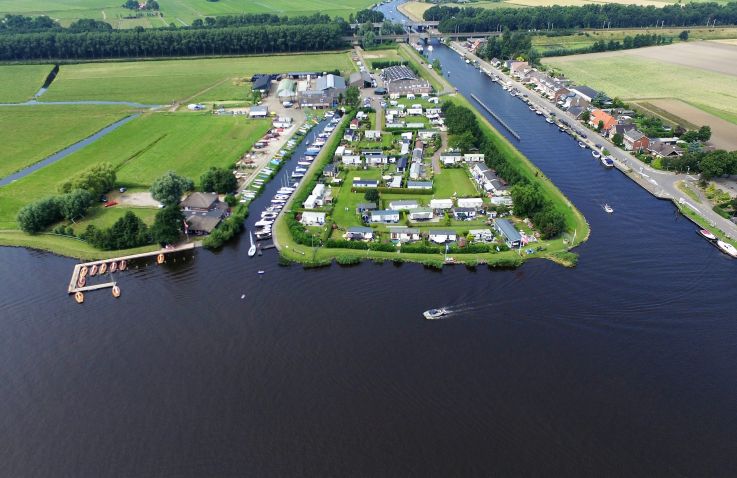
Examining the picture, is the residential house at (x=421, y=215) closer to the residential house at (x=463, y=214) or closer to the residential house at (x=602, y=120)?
the residential house at (x=463, y=214)

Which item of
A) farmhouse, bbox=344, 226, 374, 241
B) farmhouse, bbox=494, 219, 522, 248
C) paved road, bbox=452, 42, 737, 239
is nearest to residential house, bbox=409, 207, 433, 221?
farmhouse, bbox=344, 226, 374, 241

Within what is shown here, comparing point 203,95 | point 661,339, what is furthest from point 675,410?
point 203,95

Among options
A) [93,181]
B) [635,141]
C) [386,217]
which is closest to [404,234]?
[386,217]

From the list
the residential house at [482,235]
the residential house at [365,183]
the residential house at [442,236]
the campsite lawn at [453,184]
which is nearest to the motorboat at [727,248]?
the residential house at [482,235]

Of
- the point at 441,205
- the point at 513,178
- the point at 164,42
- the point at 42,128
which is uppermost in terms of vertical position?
the point at 164,42

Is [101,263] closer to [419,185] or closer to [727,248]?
[419,185]

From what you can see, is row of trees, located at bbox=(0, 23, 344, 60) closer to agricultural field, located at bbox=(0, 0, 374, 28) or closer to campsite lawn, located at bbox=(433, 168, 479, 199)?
agricultural field, located at bbox=(0, 0, 374, 28)
